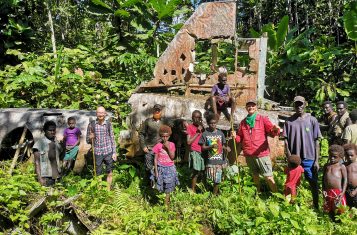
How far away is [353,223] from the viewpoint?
471 cm

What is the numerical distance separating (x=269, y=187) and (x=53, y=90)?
645cm

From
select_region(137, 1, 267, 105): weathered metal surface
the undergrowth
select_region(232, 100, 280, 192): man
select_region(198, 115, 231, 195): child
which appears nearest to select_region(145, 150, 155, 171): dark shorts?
the undergrowth

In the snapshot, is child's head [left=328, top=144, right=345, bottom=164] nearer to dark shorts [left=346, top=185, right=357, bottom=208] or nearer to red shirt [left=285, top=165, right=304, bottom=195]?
dark shorts [left=346, top=185, right=357, bottom=208]

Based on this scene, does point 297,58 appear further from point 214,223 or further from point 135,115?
point 214,223

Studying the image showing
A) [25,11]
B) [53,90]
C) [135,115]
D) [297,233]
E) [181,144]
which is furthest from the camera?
[25,11]

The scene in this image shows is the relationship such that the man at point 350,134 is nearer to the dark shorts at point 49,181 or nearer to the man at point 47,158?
the man at point 47,158

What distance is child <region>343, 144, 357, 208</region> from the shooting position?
4996 millimetres

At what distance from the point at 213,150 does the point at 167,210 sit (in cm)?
118

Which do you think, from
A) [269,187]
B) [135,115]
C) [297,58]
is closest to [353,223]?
[269,187]

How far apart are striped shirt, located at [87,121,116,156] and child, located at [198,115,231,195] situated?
155cm

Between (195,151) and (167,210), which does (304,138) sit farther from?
(167,210)

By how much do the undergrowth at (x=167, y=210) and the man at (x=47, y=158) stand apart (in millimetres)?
206

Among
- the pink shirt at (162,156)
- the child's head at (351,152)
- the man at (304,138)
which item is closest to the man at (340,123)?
the man at (304,138)

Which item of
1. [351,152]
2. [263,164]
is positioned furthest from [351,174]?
[263,164]
